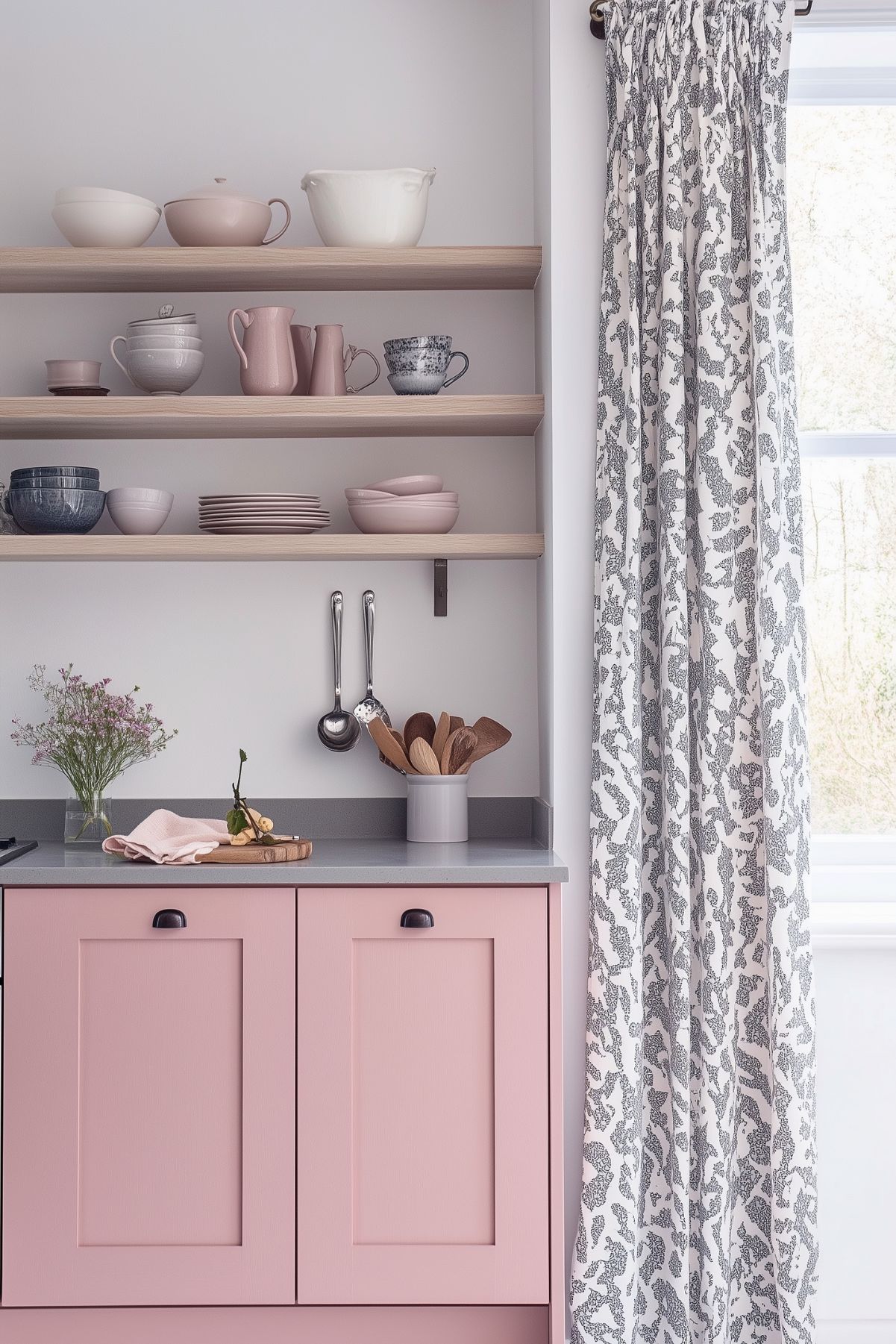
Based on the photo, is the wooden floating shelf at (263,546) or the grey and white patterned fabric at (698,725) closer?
the grey and white patterned fabric at (698,725)

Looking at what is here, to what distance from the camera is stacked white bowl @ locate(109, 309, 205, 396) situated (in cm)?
223

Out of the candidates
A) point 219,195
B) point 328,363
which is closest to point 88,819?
point 328,363

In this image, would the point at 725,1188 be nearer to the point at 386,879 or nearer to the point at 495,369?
the point at 386,879

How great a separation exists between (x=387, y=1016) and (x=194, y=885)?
0.39 meters

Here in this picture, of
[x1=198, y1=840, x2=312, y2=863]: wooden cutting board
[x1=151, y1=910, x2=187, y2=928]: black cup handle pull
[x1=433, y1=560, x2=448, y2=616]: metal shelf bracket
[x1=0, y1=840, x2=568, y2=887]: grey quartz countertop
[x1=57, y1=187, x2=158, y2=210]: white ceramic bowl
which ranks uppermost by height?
[x1=57, y1=187, x2=158, y2=210]: white ceramic bowl

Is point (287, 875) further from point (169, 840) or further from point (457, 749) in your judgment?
point (457, 749)

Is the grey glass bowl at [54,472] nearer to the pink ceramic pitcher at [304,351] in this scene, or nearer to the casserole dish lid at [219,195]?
the pink ceramic pitcher at [304,351]

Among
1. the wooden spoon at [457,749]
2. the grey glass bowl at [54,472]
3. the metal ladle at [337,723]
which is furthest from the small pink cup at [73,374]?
the wooden spoon at [457,749]

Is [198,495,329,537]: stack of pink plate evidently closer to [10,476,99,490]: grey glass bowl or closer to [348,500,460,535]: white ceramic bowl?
[348,500,460,535]: white ceramic bowl

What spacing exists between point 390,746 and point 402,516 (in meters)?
0.45

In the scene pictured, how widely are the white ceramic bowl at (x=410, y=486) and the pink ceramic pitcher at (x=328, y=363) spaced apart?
20 cm

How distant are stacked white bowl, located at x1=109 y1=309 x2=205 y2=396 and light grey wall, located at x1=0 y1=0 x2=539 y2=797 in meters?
0.18

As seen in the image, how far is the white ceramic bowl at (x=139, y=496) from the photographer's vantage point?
7.32 ft

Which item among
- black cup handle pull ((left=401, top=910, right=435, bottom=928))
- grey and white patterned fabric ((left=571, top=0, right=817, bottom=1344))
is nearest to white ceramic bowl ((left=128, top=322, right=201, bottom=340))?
grey and white patterned fabric ((left=571, top=0, right=817, bottom=1344))
